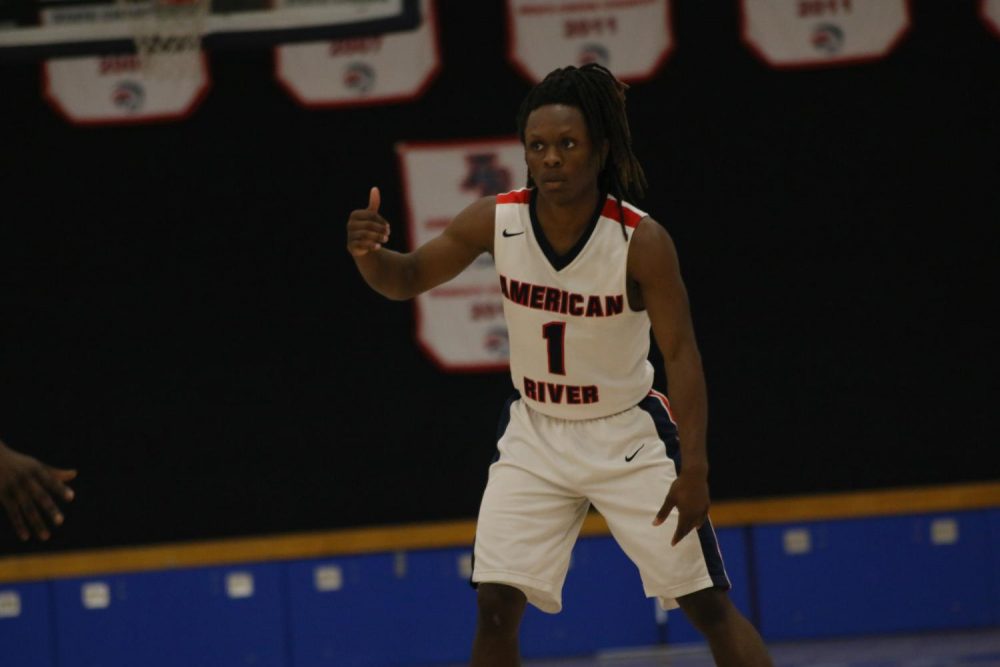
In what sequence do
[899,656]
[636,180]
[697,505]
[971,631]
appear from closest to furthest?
[697,505]
[636,180]
[899,656]
[971,631]

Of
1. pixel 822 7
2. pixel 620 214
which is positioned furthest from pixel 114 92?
pixel 620 214

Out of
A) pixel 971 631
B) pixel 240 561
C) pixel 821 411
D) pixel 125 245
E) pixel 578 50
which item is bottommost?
pixel 971 631

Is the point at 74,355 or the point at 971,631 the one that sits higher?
the point at 74,355

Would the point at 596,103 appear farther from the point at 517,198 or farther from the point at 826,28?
the point at 826,28

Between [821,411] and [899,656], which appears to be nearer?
[899,656]

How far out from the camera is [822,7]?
22.3 feet

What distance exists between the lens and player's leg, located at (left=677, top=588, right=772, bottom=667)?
13.0 ft

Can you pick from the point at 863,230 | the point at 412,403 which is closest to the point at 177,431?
the point at 412,403

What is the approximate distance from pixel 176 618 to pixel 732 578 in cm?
245

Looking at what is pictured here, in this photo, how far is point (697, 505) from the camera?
390 centimetres

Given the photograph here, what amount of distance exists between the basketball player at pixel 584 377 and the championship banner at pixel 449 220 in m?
2.69

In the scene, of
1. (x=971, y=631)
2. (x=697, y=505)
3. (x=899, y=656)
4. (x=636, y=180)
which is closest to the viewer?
(x=697, y=505)

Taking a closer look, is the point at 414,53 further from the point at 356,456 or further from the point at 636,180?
the point at 636,180

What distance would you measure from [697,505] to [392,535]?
10.3 feet
